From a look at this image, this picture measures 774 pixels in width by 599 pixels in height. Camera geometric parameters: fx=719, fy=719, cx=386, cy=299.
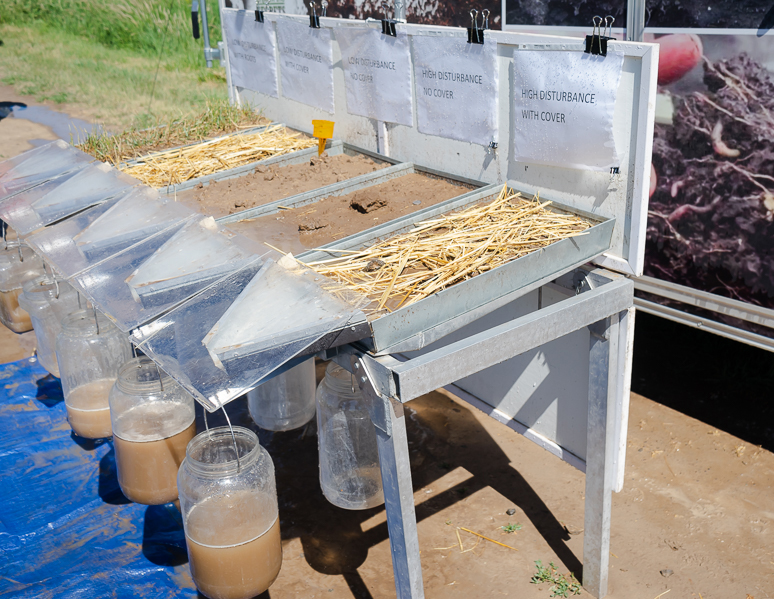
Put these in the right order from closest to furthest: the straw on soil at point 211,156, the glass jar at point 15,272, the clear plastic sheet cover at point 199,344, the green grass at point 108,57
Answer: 1. the clear plastic sheet cover at point 199,344
2. the straw on soil at point 211,156
3. the glass jar at point 15,272
4. the green grass at point 108,57

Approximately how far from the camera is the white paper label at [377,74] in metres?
3.48

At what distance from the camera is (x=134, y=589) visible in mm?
3078

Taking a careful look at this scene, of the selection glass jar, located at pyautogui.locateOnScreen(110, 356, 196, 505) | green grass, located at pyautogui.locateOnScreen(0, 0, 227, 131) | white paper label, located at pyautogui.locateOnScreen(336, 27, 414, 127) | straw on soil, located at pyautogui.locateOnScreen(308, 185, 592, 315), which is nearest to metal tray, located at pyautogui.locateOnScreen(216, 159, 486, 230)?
white paper label, located at pyautogui.locateOnScreen(336, 27, 414, 127)

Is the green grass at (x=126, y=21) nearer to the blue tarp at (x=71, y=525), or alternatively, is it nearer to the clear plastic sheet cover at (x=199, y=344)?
the blue tarp at (x=71, y=525)

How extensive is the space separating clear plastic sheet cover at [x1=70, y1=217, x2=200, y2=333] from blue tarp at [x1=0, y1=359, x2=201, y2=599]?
4.54 feet

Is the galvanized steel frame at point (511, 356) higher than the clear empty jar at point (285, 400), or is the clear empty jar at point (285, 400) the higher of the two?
the galvanized steel frame at point (511, 356)

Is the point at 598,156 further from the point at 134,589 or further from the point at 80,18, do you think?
the point at 80,18

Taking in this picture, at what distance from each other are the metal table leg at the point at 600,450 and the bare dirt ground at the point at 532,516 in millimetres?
156

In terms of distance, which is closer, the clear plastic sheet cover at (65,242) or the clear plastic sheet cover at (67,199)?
the clear plastic sheet cover at (65,242)

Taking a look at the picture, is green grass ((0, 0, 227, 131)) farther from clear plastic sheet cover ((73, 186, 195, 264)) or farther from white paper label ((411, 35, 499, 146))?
white paper label ((411, 35, 499, 146))

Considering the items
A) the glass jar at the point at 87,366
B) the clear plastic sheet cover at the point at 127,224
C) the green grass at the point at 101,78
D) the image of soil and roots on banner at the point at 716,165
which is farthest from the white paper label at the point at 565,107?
the green grass at the point at 101,78

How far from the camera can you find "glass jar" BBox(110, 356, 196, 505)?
268 cm

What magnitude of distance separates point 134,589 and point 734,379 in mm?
3773

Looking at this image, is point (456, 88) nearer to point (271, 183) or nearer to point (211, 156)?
point (271, 183)
